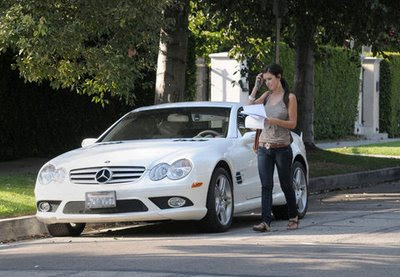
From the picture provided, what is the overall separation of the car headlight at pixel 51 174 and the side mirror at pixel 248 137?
222 cm

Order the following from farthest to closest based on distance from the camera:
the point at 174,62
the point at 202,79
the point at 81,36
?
the point at 202,79 < the point at 174,62 < the point at 81,36

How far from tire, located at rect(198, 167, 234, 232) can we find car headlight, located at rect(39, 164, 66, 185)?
157 centimetres

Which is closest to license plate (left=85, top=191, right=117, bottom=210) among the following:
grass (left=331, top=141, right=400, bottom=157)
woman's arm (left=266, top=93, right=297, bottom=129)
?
woman's arm (left=266, top=93, right=297, bottom=129)

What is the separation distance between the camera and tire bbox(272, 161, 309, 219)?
1141 cm

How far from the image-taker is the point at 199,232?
1012cm

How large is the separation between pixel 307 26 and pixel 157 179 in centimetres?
1055

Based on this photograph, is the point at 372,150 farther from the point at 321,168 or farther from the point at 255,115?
the point at 255,115

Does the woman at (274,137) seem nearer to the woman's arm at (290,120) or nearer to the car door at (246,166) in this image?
the woman's arm at (290,120)

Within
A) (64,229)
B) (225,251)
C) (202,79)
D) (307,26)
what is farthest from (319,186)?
(202,79)

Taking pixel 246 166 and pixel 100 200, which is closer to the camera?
pixel 100 200

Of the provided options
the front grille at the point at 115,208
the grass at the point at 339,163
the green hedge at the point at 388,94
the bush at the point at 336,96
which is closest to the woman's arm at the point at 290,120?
the front grille at the point at 115,208

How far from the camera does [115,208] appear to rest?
31.4ft

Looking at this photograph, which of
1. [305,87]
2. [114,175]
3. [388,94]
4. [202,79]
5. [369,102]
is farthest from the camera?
[388,94]

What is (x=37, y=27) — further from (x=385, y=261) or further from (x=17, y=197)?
(x=385, y=261)
